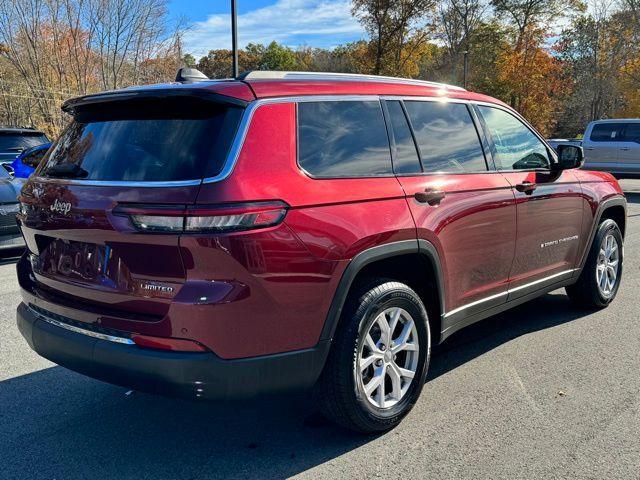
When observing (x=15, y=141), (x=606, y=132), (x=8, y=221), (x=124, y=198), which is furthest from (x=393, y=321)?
(x=606, y=132)

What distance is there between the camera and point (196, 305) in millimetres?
2488

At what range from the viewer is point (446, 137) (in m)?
3.77

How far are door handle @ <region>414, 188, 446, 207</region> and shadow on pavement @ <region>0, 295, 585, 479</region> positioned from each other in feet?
4.03

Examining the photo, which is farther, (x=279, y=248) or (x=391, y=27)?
(x=391, y=27)

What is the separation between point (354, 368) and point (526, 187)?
2048 millimetres

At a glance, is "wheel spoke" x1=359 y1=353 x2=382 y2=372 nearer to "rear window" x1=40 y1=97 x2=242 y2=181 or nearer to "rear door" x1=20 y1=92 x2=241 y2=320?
"rear door" x1=20 y1=92 x2=241 y2=320

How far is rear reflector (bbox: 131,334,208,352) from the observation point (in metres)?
2.54

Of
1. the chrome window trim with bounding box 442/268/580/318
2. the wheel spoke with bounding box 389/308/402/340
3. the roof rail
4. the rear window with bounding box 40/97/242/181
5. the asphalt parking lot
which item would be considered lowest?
the asphalt parking lot

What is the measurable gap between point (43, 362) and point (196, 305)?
2.38m

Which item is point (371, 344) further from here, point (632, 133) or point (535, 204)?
point (632, 133)

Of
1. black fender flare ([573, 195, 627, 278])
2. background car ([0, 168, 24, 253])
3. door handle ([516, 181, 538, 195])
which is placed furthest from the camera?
background car ([0, 168, 24, 253])

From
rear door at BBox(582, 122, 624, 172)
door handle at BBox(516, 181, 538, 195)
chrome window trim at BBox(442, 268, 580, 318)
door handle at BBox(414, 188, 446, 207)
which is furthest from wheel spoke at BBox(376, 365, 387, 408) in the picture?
rear door at BBox(582, 122, 624, 172)

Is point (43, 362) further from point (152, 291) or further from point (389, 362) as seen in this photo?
point (389, 362)

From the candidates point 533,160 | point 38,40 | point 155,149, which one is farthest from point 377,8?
point 155,149
